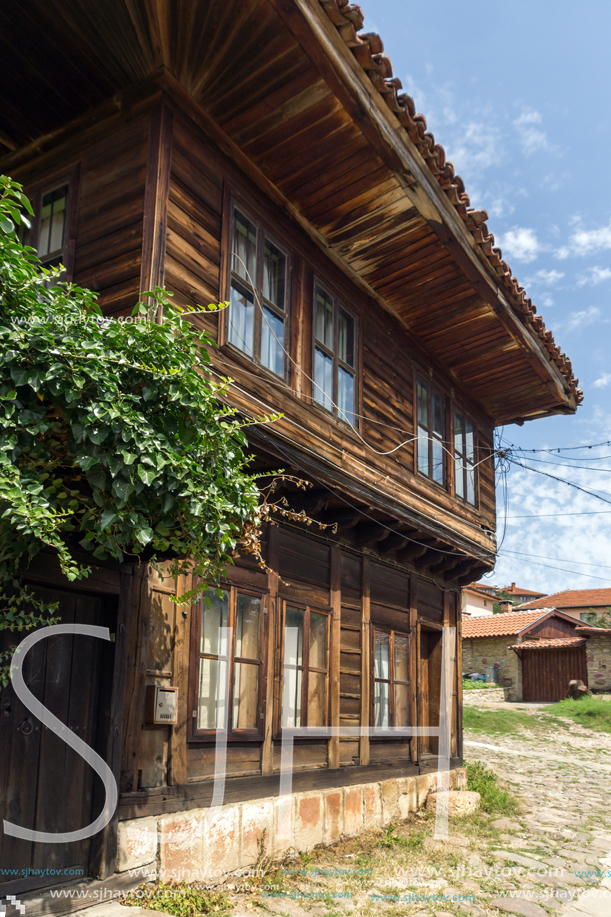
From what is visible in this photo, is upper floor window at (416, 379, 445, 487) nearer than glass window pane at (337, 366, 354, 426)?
No

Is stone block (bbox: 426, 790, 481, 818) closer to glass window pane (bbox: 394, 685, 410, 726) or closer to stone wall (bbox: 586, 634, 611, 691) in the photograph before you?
glass window pane (bbox: 394, 685, 410, 726)

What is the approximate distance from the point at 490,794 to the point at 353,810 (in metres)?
3.06

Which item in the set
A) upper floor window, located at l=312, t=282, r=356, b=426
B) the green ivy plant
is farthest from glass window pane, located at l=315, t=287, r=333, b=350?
the green ivy plant

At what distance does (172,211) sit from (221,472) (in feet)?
8.62

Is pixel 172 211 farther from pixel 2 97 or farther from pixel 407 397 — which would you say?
pixel 407 397

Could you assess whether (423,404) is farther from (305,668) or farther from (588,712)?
(588,712)

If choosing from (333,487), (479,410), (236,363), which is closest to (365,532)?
(333,487)

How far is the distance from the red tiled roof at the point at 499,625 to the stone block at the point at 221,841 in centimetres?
2416

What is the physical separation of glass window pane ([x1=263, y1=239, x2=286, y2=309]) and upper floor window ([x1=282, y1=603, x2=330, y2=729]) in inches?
112

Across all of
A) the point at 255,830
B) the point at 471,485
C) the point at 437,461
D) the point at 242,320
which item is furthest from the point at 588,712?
the point at 242,320

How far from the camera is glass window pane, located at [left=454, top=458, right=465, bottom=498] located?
33.9 ft

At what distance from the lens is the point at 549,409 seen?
11.5m

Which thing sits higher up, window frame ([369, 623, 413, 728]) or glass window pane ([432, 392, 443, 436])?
glass window pane ([432, 392, 443, 436])

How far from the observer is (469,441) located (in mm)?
10922
